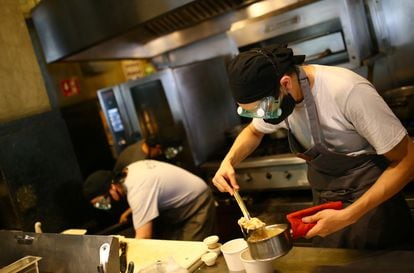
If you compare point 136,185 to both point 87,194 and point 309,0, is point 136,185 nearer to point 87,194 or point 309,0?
point 87,194

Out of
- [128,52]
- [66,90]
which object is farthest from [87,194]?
[66,90]

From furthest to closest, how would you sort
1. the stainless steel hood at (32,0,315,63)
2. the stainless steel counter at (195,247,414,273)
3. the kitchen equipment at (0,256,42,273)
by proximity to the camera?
the stainless steel hood at (32,0,315,63) → the kitchen equipment at (0,256,42,273) → the stainless steel counter at (195,247,414,273)

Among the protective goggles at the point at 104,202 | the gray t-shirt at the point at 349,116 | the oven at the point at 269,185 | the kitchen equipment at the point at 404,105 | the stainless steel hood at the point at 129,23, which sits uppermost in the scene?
the stainless steel hood at the point at 129,23

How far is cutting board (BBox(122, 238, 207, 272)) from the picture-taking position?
1863mm

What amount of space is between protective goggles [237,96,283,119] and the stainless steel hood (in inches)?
61.9

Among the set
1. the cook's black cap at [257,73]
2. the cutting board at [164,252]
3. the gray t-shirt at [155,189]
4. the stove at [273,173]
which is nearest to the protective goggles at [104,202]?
the gray t-shirt at [155,189]

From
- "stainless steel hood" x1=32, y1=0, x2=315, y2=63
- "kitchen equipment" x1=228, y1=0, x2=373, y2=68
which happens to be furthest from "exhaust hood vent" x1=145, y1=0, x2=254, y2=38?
"kitchen equipment" x1=228, y1=0, x2=373, y2=68

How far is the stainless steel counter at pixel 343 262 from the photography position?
1.39m

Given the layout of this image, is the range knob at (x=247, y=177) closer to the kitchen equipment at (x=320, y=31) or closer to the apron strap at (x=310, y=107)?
the kitchen equipment at (x=320, y=31)

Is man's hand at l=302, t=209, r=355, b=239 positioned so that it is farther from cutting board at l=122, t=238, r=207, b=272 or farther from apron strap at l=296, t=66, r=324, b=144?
cutting board at l=122, t=238, r=207, b=272

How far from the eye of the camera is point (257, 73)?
148 cm

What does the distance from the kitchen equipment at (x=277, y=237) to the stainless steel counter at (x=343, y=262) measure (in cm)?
18

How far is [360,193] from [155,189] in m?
1.40

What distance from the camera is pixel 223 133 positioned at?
12.6 feet
